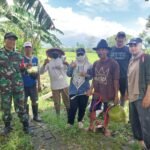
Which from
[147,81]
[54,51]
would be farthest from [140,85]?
[54,51]

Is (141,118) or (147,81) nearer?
(147,81)

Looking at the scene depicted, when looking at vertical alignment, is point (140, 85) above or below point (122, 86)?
above

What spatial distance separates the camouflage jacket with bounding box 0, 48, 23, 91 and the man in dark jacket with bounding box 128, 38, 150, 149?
7.04 feet

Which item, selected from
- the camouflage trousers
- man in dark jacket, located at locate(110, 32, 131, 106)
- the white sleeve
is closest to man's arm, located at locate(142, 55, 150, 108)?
man in dark jacket, located at locate(110, 32, 131, 106)

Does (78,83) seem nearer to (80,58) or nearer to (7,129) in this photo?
(80,58)

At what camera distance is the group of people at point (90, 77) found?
19.3 feet

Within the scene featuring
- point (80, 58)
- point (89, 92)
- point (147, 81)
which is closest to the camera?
point (147, 81)

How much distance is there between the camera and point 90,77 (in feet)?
22.8

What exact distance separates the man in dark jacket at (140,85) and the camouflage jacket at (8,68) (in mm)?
2144

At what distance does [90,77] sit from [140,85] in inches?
55.0

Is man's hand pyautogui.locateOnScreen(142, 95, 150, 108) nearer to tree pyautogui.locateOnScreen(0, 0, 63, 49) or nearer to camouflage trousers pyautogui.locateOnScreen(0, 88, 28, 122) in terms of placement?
camouflage trousers pyautogui.locateOnScreen(0, 88, 28, 122)

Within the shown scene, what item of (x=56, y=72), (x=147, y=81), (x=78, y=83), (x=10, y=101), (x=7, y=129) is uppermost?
(x=56, y=72)

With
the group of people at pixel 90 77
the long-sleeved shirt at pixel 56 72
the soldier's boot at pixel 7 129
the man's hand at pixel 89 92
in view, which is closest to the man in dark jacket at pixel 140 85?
the group of people at pixel 90 77

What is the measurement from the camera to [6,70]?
6.41 meters
